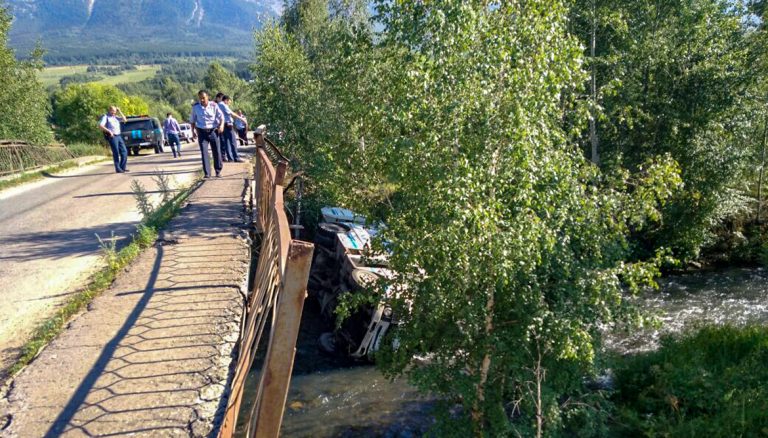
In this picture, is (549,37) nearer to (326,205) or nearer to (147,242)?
(147,242)

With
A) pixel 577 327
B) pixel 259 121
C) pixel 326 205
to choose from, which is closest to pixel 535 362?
pixel 577 327

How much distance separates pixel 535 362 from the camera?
17.3ft

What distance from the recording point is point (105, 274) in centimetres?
613

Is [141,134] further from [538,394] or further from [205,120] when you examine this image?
[538,394]

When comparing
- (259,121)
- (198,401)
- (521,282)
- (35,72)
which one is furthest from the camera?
(35,72)

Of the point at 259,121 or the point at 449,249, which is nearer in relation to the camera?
the point at 449,249

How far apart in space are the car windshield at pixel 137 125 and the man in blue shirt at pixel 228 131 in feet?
41.9

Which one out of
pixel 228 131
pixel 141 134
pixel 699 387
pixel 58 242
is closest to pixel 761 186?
pixel 699 387

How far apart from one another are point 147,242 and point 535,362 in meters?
5.28

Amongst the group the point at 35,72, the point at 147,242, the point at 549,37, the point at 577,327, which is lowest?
the point at 577,327

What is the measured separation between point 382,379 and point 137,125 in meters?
22.6

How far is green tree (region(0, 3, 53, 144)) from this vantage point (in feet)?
65.6

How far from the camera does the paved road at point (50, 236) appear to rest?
528 centimetres

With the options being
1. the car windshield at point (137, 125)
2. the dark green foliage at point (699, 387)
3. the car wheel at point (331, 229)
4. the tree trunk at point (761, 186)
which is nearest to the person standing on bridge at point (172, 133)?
the car windshield at point (137, 125)
